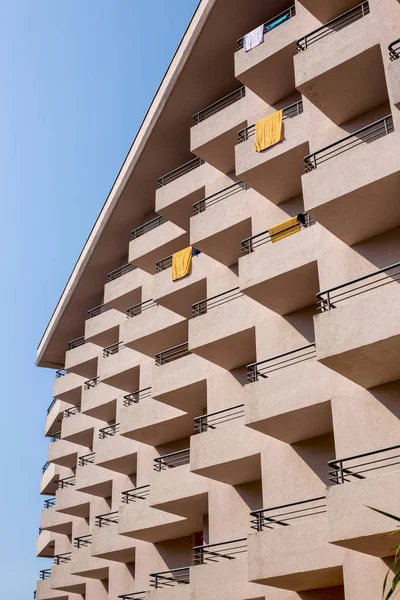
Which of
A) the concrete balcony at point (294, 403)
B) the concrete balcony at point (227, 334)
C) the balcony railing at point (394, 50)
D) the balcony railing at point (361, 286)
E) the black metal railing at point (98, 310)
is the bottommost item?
the concrete balcony at point (294, 403)

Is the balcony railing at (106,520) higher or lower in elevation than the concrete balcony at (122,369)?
lower

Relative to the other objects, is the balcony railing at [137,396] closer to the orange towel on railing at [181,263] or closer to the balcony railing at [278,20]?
the orange towel on railing at [181,263]

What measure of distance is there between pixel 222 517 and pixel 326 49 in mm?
15017

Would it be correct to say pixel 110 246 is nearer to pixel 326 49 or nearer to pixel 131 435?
pixel 131 435

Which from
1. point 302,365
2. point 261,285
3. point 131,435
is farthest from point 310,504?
point 131,435

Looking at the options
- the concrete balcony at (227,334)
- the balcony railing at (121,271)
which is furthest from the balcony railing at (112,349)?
the concrete balcony at (227,334)

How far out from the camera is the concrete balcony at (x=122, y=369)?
34.2 meters

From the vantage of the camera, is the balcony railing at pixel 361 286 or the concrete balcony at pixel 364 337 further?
the balcony railing at pixel 361 286

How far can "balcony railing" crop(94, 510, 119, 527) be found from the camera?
33.3 metres

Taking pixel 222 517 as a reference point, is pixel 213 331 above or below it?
above

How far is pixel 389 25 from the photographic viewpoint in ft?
69.7

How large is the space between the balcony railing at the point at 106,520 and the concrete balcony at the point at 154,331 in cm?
748

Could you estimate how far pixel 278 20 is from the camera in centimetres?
2741

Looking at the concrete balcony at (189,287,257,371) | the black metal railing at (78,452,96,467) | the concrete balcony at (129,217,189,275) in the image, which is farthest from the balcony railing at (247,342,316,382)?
the black metal railing at (78,452,96,467)
